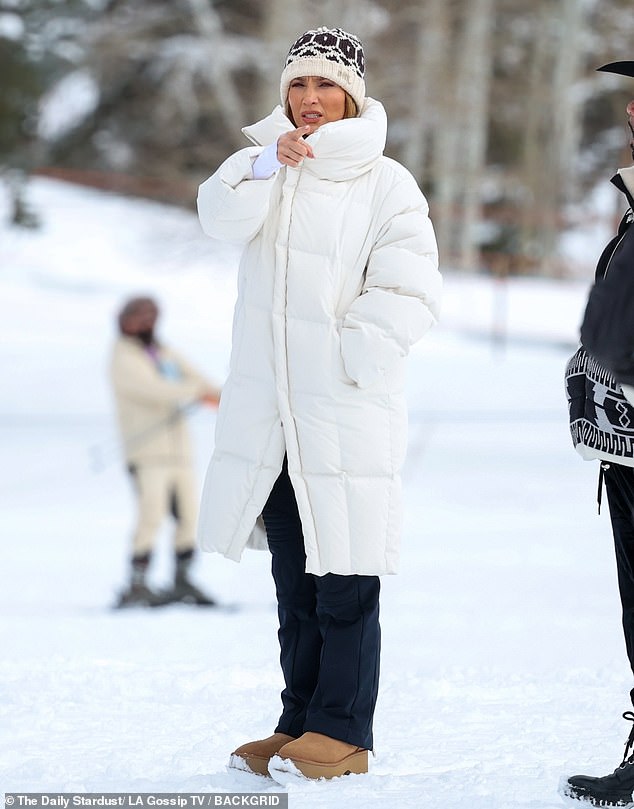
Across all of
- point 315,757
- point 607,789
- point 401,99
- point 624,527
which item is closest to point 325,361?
point 624,527

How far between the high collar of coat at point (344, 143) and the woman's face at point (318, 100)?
5cm

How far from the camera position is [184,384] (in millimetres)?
7750

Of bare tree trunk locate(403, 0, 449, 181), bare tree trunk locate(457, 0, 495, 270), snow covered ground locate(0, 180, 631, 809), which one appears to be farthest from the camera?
bare tree trunk locate(457, 0, 495, 270)

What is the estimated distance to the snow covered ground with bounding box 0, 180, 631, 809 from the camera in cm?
342

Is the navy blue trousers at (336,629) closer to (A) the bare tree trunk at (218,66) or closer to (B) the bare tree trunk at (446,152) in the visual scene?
(A) the bare tree trunk at (218,66)

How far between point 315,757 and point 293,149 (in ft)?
4.06

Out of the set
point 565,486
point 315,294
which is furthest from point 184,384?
point 565,486

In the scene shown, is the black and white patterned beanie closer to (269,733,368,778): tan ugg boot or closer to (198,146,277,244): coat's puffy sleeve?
(198,146,277,244): coat's puffy sleeve

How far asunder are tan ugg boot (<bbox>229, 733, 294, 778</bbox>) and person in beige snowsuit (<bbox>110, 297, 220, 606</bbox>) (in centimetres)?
434

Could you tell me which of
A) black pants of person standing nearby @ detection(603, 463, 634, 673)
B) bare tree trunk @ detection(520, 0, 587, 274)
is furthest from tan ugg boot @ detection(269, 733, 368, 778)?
bare tree trunk @ detection(520, 0, 587, 274)

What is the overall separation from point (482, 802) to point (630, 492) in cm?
67

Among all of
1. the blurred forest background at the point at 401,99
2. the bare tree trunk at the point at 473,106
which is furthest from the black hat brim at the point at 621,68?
the bare tree trunk at the point at 473,106

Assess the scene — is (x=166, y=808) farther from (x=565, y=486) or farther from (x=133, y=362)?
(x=565, y=486)

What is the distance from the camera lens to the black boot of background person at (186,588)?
750 centimetres
